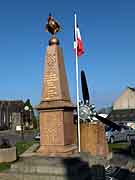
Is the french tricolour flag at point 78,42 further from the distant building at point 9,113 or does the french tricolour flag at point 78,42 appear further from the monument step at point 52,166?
the distant building at point 9,113

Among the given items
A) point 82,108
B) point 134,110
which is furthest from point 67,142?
point 134,110

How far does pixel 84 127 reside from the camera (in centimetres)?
1459

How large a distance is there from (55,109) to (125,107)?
5761 centimetres

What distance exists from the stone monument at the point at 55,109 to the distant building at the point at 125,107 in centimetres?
4988

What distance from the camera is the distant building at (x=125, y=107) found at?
61.8 metres

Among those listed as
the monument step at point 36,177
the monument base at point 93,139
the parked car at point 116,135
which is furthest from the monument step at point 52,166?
the parked car at point 116,135

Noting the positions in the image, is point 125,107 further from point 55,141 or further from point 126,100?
point 55,141

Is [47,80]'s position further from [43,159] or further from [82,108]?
[82,108]

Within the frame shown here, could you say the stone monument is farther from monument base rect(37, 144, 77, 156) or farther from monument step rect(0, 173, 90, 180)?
monument step rect(0, 173, 90, 180)

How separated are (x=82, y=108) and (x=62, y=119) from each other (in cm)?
571

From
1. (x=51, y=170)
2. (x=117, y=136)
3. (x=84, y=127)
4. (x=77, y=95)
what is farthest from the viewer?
(x=117, y=136)

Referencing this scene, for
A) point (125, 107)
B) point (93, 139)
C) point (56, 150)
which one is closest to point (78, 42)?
point (93, 139)

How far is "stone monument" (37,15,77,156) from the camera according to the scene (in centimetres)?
1138

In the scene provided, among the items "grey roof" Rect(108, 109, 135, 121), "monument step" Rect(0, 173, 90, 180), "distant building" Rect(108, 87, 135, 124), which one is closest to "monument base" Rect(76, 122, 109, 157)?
"monument step" Rect(0, 173, 90, 180)
